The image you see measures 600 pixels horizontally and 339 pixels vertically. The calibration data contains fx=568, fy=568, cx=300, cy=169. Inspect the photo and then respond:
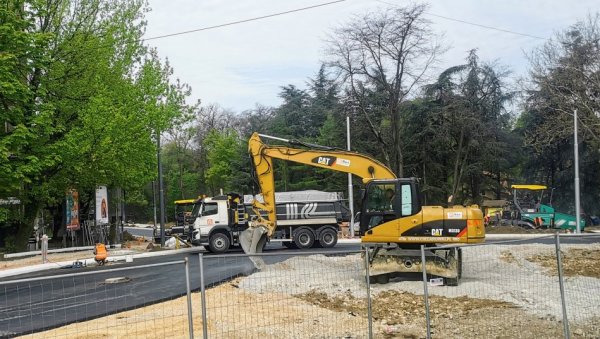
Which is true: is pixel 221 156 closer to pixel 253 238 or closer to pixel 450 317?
pixel 253 238

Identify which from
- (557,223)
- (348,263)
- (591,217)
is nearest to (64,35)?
(348,263)

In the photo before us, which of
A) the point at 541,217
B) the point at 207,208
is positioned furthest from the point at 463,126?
the point at 207,208

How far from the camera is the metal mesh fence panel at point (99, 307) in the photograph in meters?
8.90

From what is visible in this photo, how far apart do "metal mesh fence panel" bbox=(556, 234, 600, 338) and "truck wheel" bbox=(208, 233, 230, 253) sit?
548 inches

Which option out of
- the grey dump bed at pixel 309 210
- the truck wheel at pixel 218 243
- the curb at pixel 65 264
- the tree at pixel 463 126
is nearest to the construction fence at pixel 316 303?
the curb at pixel 65 264

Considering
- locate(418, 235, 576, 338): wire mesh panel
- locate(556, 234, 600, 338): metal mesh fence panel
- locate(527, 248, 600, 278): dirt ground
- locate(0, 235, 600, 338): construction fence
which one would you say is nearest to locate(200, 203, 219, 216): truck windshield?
locate(0, 235, 600, 338): construction fence

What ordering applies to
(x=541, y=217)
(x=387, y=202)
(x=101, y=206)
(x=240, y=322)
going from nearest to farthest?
(x=240, y=322), (x=387, y=202), (x=101, y=206), (x=541, y=217)

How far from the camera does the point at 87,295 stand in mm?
12844

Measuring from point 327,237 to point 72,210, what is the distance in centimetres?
1400

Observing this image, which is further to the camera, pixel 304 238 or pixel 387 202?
pixel 304 238

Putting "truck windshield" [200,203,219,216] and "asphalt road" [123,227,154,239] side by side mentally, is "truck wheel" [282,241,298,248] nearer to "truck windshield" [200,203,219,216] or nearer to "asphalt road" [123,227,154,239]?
"truck windshield" [200,203,219,216]

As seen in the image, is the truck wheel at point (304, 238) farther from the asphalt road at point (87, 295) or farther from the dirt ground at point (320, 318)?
the dirt ground at point (320, 318)

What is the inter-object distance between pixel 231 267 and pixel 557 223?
91.9ft

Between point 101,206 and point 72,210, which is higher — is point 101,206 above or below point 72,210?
above
